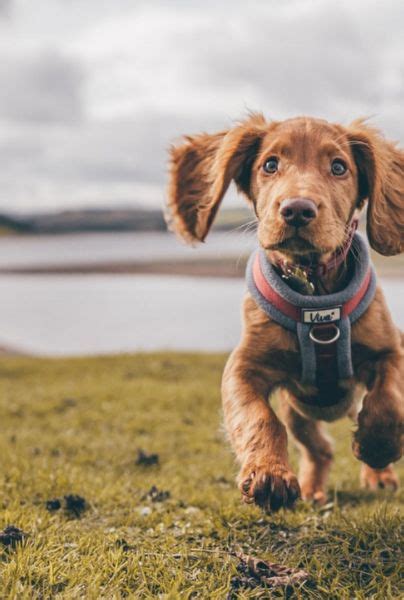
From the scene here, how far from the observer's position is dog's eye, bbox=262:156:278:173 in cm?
435

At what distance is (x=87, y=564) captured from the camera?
338 centimetres

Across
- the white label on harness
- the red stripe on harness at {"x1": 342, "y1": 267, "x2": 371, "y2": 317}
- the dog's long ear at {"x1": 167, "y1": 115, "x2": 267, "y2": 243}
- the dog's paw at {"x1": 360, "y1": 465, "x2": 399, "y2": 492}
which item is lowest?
the dog's paw at {"x1": 360, "y1": 465, "x2": 399, "y2": 492}

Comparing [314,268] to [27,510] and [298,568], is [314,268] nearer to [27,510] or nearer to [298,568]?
[298,568]

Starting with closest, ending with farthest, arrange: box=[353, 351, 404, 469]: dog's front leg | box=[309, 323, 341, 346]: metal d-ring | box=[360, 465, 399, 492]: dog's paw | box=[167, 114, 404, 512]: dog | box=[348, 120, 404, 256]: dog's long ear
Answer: box=[167, 114, 404, 512]: dog
box=[353, 351, 404, 469]: dog's front leg
box=[309, 323, 341, 346]: metal d-ring
box=[348, 120, 404, 256]: dog's long ear
box=[360, 465, 399, 492]: dog's paw

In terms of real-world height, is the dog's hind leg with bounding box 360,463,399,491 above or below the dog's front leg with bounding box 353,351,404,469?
below

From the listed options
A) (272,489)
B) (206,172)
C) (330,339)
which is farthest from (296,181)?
(272,489)

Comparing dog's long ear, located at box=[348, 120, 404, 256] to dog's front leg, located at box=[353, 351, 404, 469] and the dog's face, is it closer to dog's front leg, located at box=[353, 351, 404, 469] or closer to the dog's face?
the dog's face

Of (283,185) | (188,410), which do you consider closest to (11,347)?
(188,410)

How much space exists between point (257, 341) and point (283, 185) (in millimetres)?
946

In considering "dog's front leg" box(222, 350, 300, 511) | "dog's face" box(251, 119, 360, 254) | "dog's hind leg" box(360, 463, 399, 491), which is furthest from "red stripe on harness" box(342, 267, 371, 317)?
"dog's hind leg" box(360, 463, 399, 491)

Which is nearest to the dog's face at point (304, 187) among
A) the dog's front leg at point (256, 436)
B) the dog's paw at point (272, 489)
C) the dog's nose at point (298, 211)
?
the dog's nose at point (298, 211)

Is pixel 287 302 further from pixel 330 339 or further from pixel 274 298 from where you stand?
pixel 330 339

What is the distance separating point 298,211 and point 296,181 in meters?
0.36

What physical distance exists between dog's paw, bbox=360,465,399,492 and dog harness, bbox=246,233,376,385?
1707 mm
